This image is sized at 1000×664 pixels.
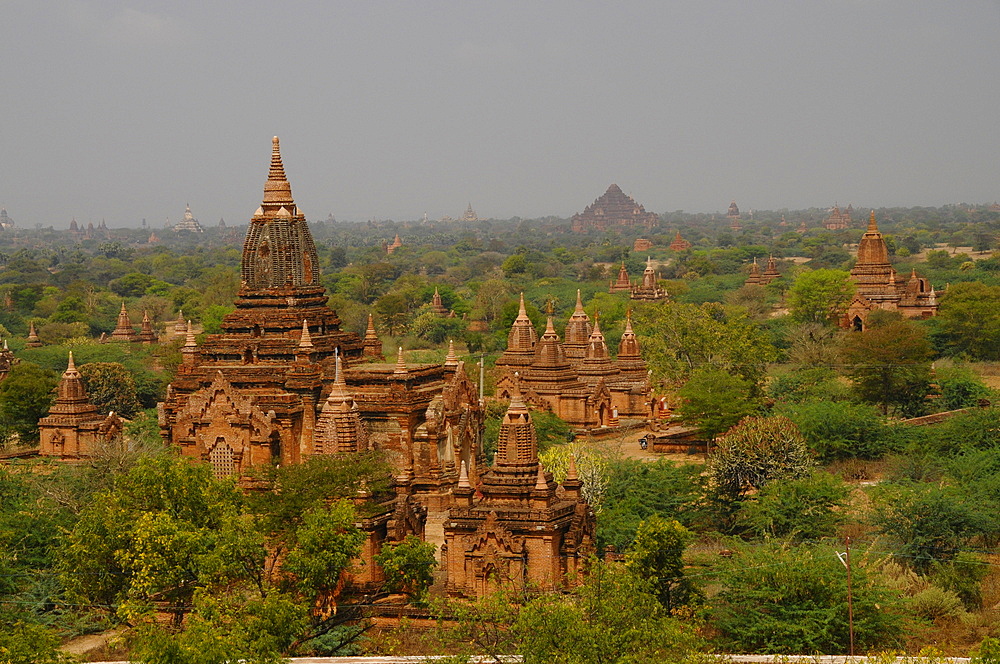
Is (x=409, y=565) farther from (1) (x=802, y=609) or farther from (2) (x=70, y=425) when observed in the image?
(2) (x=70, y=425)

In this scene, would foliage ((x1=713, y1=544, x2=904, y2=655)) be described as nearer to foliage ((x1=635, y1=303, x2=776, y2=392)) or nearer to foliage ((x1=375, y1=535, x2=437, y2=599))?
foliage ((x1=375, y1=535, x2=437, y2=599))

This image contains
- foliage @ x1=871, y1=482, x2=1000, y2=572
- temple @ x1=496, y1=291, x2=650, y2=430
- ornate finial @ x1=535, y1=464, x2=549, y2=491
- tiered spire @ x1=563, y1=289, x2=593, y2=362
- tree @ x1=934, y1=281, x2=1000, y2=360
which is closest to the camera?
ornate finial @ x1=535, y1=464, x2=549, y2=491

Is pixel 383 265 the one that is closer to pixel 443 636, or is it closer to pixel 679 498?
pixel 679 498

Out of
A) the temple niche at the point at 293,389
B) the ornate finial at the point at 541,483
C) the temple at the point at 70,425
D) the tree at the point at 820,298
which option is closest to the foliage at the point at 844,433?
the temple niche at the point at 293,389

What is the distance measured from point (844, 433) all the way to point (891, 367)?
39.9 ft

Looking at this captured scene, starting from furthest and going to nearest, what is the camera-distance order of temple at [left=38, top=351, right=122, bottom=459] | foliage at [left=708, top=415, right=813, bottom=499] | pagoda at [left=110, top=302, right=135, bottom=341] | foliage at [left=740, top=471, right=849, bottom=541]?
1. pagoda at [left=110, top=302, right=135, bottom=341]
2. temple at [left=38, top=351, right=122, bottom=459]
3. foliage at [left=708, top=415, right=813, bottom=499]
4. foliage at [left=740, top=471, right=849, bottom=541]

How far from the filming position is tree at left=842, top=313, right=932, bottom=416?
5894 centimetres

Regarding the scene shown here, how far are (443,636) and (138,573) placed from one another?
250 inches

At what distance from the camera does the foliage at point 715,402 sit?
171ft

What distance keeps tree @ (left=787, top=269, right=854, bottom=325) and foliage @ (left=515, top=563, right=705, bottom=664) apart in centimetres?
6185

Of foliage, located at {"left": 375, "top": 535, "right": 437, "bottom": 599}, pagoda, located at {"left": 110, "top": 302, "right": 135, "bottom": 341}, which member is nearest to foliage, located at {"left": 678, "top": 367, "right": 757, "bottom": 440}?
foliage, located at {"left": 375, "top": 535, "right": 437, "bottom": 599}

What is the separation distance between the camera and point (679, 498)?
126ft

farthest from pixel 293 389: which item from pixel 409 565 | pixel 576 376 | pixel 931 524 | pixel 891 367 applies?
pixel 891 367

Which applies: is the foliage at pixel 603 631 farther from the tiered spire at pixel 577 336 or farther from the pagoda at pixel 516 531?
the tiered spire at pixel 577 336
